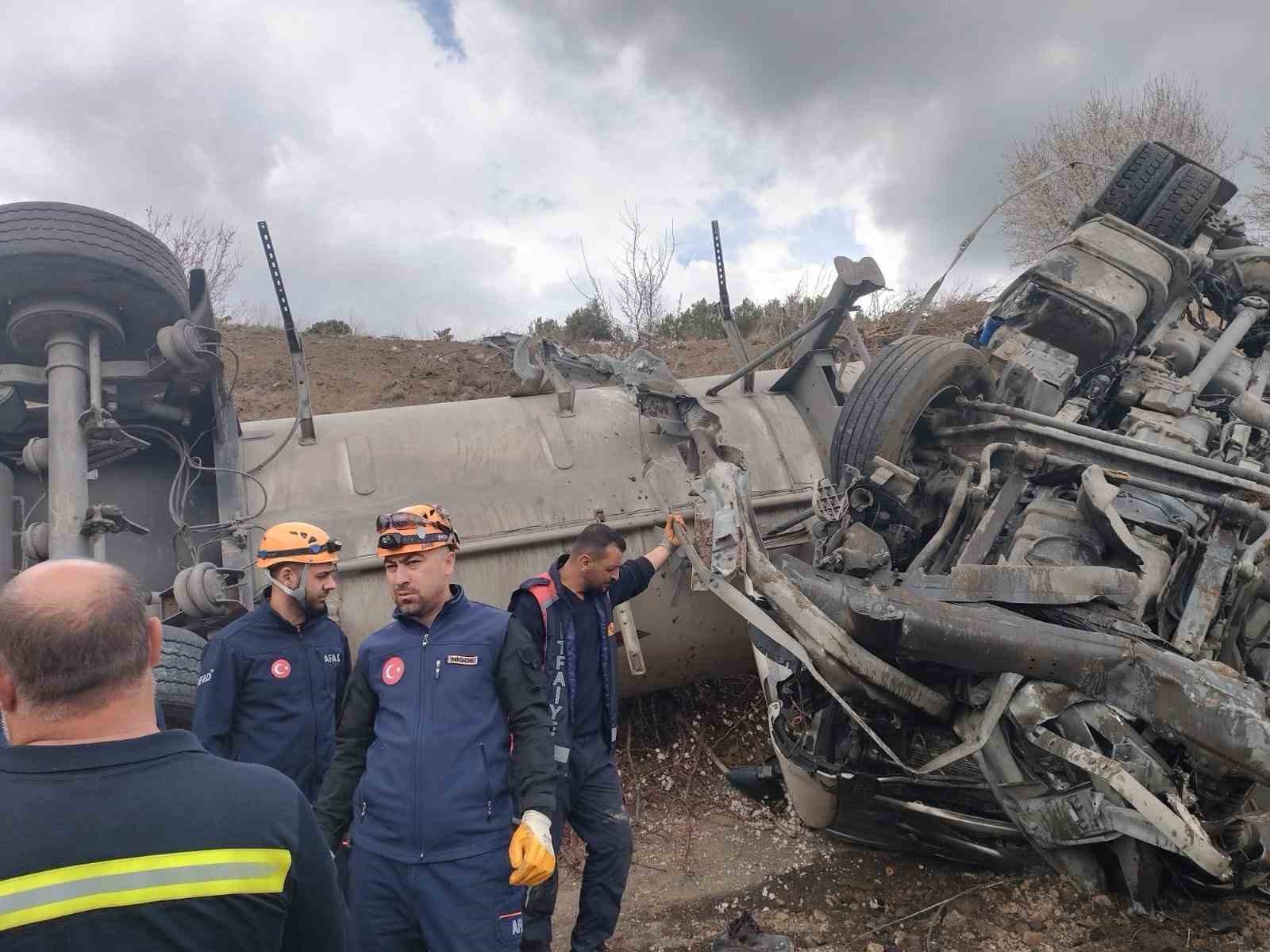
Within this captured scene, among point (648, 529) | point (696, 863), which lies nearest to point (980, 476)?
point (648, 529)

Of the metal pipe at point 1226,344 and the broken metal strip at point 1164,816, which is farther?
the metal pipe at point 1226,344

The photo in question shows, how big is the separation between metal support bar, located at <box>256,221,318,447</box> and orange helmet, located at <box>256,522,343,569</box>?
5.66ft

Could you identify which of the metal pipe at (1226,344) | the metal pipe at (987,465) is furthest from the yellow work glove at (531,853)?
the metal pipe at (1226,344)

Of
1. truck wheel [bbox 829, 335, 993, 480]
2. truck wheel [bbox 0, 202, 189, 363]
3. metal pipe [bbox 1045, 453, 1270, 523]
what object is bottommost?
metal pipe [bbox 1045, 453, 1270, 523]

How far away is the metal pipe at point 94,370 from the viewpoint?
3.70 metres

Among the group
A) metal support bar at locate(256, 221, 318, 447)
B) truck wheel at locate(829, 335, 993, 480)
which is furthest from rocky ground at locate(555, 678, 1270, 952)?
metal support bar at locate(256, 221, 318, 447)

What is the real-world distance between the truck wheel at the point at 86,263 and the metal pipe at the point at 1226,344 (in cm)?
488

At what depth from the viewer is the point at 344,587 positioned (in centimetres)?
421

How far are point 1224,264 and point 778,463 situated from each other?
9.29 ft

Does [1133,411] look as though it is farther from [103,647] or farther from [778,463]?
[103,647]

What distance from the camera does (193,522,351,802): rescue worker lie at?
2732mm

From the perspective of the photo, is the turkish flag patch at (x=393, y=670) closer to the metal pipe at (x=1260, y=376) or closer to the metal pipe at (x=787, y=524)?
the metal pipe at (x=787, y=524)

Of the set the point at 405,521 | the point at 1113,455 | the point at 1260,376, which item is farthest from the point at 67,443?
the point at 1260,376

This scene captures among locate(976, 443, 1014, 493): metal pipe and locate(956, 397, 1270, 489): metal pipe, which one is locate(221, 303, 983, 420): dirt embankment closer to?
locate(956, 397, 1270, 489): metal pipe
